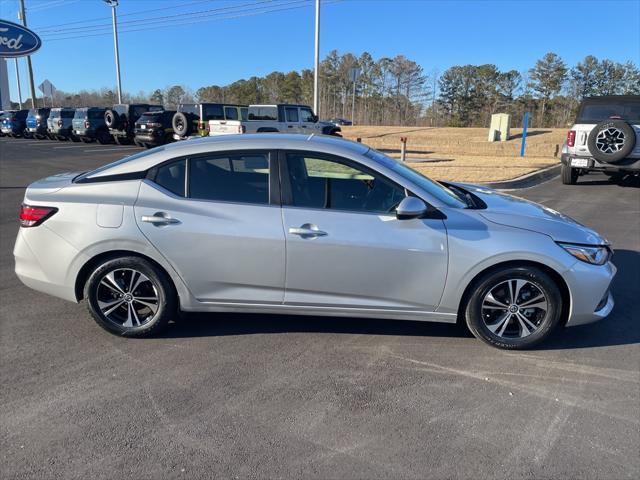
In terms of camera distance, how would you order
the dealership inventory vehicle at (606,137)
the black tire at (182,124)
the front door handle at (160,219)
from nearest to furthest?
the front door handle at (160,219) < the dealership inventory vehicle at (606,137) < the black tire at (182,124)

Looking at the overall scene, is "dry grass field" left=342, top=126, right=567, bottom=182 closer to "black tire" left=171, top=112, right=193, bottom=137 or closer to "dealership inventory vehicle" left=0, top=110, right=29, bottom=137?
"black tire" left=171, top=112, right=193, bottom=137

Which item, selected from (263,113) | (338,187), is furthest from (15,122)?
(338,187)

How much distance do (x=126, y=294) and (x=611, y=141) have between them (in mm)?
10845

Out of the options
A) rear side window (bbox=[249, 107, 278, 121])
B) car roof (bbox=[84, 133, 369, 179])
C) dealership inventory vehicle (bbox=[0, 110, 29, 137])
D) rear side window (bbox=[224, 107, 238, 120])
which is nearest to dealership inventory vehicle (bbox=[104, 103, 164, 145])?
rear side window (bbox=[224, 107, 238, 120])

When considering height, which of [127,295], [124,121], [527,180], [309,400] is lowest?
[309,400]

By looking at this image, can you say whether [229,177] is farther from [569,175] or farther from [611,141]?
[569,175]

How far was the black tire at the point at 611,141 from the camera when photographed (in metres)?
10.5

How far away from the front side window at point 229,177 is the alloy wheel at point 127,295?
0.82m

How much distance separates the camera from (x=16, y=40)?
26.4 m

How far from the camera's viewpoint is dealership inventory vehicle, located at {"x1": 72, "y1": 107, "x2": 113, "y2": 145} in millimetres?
27266

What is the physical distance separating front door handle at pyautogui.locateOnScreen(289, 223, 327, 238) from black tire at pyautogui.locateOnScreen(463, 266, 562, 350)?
4.12 feet

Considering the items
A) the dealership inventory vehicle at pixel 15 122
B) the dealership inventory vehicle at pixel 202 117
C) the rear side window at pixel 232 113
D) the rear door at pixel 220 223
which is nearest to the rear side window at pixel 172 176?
the rear door at pixel 220 223

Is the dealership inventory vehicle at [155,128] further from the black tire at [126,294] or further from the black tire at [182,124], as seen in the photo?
the black tire at [126,294]

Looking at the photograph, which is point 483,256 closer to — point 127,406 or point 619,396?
point 619,396
